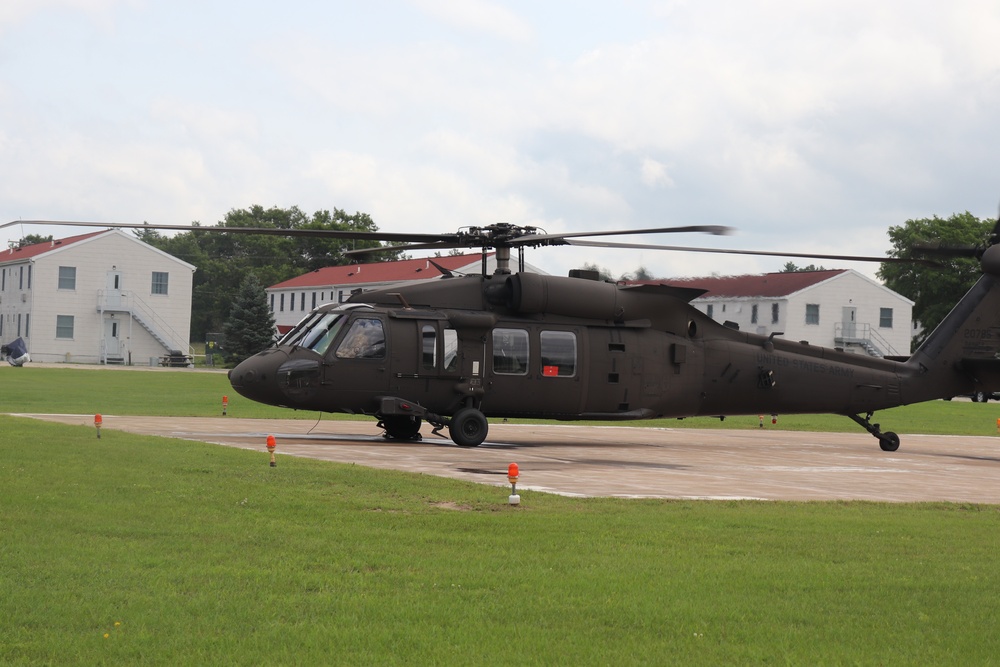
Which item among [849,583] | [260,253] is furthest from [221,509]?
[260,253]

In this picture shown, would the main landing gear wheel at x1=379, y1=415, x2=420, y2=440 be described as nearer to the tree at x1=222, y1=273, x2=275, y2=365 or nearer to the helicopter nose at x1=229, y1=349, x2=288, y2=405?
the helicopter nose at x1=229, y1=349, x2=288, y2=405

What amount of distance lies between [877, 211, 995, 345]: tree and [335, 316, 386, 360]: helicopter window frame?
267 ft

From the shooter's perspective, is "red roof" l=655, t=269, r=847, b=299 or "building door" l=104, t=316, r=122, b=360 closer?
"red roof" l=655, t=269, r=847, b=299

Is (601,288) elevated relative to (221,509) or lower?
elevated

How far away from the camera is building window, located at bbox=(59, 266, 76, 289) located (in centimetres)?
9056

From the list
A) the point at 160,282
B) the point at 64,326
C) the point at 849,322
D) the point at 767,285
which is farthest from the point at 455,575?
the point at 160,282

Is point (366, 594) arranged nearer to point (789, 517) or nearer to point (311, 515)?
point (311, 515)

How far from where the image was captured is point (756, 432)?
3703cm

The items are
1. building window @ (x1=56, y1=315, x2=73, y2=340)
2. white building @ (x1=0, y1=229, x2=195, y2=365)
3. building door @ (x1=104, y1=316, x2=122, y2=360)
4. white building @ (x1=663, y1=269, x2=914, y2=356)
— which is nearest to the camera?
white building @ (x1=663, y1=269, x2=914, y2=356)

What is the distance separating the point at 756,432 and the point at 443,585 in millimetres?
28538

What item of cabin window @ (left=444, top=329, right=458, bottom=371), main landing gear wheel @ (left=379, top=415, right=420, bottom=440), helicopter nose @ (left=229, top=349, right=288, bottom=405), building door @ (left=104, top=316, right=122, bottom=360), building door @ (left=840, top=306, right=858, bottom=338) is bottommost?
main landing gear wheel @ (left=379, top=415, right=420, bottom=440)

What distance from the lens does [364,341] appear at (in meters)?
25.0

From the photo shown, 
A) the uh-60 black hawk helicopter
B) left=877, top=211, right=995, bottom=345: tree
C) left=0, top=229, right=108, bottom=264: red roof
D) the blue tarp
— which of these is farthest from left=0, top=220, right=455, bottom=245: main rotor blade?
left=877, top=211, right=995, bottom=345: tree

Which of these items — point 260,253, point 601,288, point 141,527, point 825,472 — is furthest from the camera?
point 260,253
